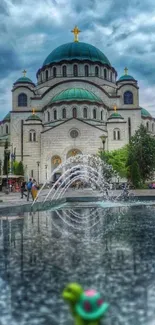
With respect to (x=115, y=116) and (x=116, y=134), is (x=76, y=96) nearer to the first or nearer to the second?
(x=115, y=116)

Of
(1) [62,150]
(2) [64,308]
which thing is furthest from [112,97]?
(2) [64,308]

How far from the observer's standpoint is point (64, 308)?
→ 8.93 feet

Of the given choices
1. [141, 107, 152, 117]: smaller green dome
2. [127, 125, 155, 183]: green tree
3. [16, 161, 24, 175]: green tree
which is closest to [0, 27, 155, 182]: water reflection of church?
[141, 107, 152, 117]: smaller green dome

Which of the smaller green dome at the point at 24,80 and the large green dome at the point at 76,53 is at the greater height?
the large green dome at the point at 76,53

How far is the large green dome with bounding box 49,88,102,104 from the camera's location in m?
46.9

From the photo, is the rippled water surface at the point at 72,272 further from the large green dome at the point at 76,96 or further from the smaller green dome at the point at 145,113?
the smaller green dome at the point at 145,113

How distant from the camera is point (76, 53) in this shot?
5322 cm

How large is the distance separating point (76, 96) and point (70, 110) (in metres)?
2.12

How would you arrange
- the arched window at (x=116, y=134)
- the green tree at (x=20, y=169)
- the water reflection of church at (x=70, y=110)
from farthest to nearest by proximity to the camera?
1. the arched window at (x=116, y=134)
2. the water reflection of church at (x=70, y=110)
3. the green tree at (x=20, y=169)

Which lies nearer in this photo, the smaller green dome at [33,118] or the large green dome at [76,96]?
the large green dome at [76,96]

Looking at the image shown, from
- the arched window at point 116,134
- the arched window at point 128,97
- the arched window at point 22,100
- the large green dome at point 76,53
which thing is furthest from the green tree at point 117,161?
the large green dome at point 76,53

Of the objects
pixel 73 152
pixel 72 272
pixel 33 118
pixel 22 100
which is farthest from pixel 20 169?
pixel 72 272

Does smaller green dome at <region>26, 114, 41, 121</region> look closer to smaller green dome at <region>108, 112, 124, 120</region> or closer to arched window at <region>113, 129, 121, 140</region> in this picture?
smaller green dome at <region>108, 112, 124, 120</region>

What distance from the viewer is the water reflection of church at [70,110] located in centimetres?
4588
